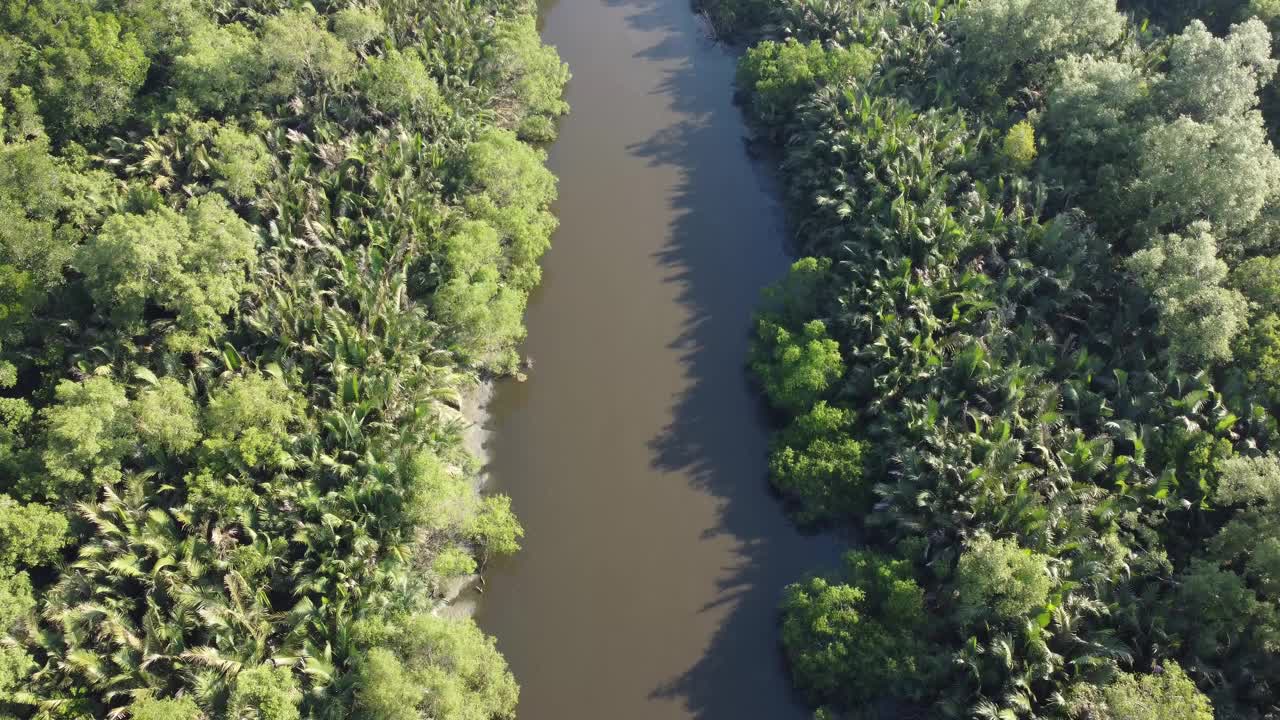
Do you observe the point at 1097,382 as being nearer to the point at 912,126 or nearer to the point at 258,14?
the point at 912,126

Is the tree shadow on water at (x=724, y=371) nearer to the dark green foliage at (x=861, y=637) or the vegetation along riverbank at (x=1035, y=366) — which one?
the vegetation along riverbank at (x=1035, y=366)

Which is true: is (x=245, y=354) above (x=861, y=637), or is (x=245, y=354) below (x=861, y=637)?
below

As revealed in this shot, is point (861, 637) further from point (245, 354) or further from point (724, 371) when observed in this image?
point (245, 354)

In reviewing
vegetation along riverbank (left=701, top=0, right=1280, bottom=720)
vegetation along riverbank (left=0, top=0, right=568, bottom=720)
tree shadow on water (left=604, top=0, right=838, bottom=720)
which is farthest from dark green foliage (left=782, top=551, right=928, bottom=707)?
vegetation along riverbank (left=0, top=0, right=568, bottom=720)

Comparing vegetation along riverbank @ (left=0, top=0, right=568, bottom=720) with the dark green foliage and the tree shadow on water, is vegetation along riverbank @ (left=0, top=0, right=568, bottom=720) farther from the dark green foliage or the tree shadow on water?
the dark green foliage


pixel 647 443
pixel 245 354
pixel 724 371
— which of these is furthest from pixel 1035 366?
pixel 245 354
